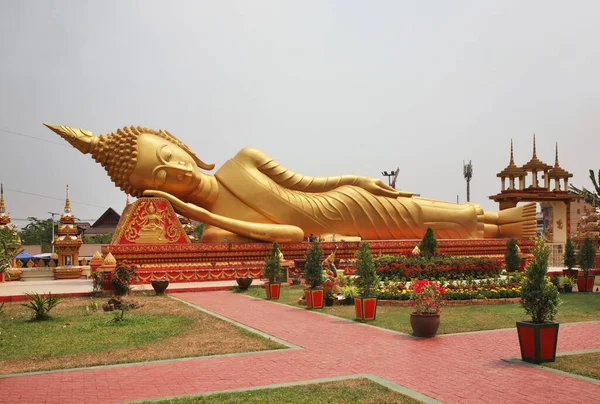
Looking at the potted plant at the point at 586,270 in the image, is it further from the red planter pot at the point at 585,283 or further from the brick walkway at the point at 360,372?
the brick walkway at the point at 360,372

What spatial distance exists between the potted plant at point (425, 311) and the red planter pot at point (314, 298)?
393 centimetres

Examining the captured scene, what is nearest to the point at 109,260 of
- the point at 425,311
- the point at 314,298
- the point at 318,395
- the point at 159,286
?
the point at 159,286

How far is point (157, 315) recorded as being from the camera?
12.7 meters

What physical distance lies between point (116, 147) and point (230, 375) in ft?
50.7

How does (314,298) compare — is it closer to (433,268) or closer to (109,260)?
Answer: (433,268)

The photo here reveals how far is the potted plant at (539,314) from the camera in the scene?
7.79m

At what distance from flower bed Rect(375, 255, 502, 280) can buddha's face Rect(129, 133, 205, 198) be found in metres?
8.05

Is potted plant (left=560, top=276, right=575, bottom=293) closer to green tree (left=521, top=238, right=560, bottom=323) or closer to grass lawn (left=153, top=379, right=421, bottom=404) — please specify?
green tree (left=521, top=238, right=560, bottom=323)

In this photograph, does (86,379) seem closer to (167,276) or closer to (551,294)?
(551,294)

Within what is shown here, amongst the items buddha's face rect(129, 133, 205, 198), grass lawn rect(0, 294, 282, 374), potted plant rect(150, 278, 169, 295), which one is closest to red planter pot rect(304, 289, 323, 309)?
grass lawn rect(0, 294, 282, 374)

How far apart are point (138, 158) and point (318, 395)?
52.4 feet

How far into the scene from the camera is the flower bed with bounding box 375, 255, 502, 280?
17.5 metres

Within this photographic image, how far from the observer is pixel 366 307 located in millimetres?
11570

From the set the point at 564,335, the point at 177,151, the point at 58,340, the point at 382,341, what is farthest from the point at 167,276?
the point at 564,335
